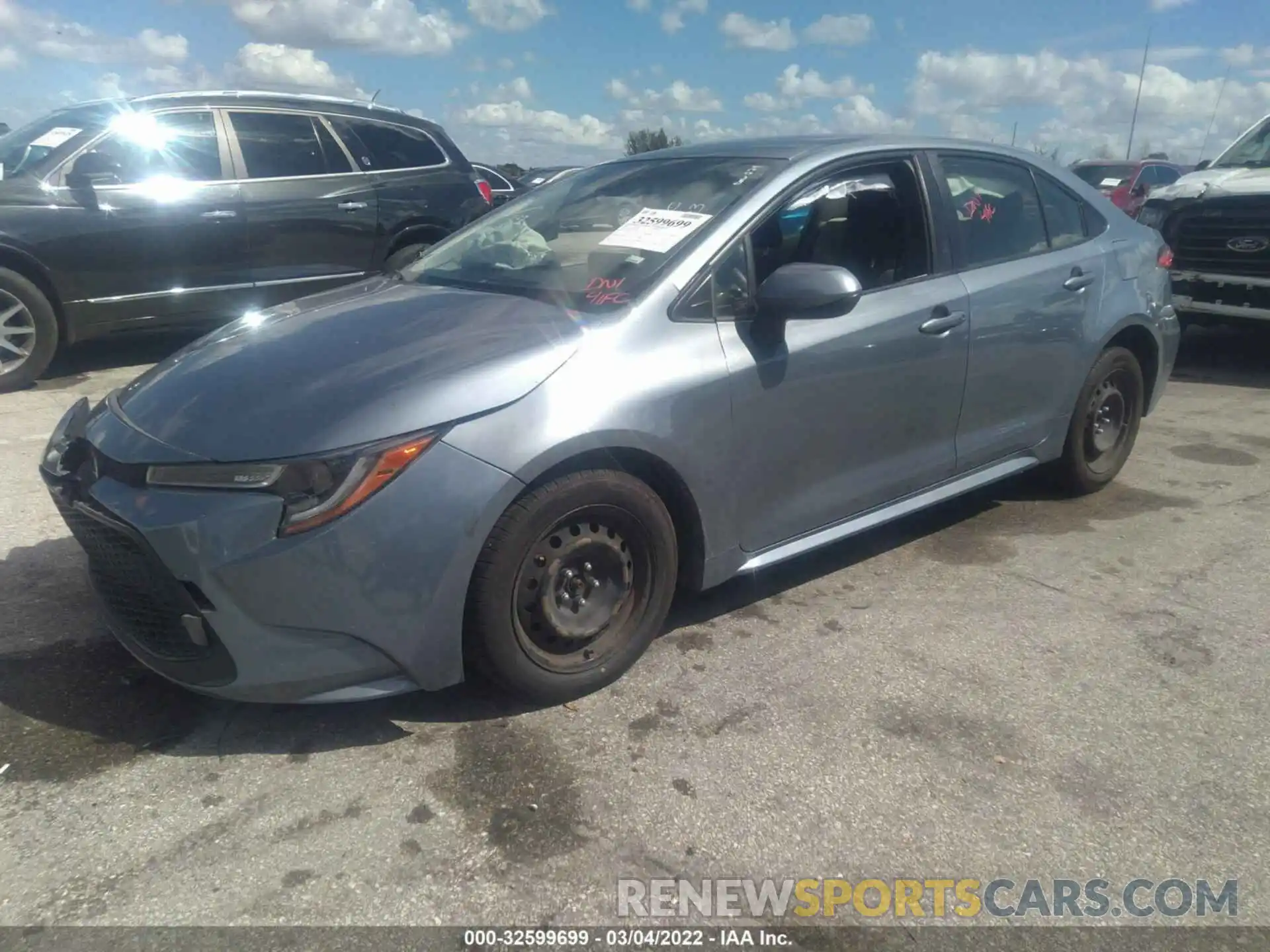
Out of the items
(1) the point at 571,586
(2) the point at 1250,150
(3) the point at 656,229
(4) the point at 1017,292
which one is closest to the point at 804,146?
(3) the point at 656,229

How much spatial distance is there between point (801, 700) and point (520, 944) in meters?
1.21

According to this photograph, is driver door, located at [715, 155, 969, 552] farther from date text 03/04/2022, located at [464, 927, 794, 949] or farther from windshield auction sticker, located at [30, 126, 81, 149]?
windshield auction sticker, located at [30, 126, 81, 149]

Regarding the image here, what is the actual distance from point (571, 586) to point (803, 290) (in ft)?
3.72

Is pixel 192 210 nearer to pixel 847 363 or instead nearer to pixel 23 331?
pixel 23 331

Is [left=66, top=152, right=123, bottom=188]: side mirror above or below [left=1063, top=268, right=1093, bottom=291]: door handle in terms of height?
above

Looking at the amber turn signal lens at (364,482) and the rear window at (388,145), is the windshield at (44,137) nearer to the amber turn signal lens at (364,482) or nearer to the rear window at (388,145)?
the rear window at (388,145)

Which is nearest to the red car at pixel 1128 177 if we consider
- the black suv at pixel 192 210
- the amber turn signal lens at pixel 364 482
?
the black suv at pixel 192 210

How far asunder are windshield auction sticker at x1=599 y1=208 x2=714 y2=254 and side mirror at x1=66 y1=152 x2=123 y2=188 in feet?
15.3

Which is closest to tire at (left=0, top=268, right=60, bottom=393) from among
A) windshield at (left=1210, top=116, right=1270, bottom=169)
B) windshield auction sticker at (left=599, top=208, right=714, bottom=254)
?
windshield auction sticker at (left=599, top=208, right=714, bottom=254)

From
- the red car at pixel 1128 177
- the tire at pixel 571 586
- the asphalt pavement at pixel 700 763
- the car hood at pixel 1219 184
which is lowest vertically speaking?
the asphalt pavement at pixel 700 763

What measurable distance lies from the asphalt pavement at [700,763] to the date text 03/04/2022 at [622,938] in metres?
0.04

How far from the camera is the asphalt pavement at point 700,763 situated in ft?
7.33

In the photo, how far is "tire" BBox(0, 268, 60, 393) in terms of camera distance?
612 centimetres

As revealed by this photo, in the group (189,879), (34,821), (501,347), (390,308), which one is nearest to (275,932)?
(189,879)
